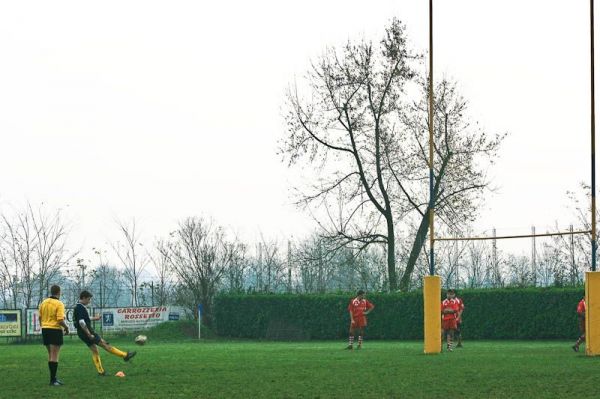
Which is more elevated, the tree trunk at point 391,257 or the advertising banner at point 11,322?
the tree trunk at point 391,257

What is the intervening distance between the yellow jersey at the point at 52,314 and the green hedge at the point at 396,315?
2907cm

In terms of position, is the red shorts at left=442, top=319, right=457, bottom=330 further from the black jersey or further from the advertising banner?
the advertising banner

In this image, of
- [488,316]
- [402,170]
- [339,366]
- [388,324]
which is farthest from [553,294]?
[339,366]

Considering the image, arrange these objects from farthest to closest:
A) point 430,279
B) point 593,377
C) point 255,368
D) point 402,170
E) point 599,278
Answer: point 402,170
point 430,279
point 599,278
point 255,368
point 593,377

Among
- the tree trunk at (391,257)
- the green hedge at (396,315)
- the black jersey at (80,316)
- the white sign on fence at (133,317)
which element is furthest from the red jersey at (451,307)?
the tree trunk at (391,257)

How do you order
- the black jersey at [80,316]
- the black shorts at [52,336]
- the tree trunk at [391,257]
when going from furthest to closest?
the tree trunk at [391,257], the black jersey at [80,316], the black shorts at [52,336]

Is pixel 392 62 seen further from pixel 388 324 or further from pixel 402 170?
pixel 388 324

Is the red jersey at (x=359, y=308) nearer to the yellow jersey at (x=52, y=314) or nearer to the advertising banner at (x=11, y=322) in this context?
the yellow jersey at (x=52, y=314)

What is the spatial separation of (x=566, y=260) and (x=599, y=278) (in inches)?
1317

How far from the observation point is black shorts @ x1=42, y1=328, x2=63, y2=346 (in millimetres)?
19594

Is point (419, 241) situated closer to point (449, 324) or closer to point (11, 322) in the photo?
point (11, 322)

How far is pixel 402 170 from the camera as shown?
2200 inches

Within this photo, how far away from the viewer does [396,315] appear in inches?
1903

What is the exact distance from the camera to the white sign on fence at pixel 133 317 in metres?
49.6
